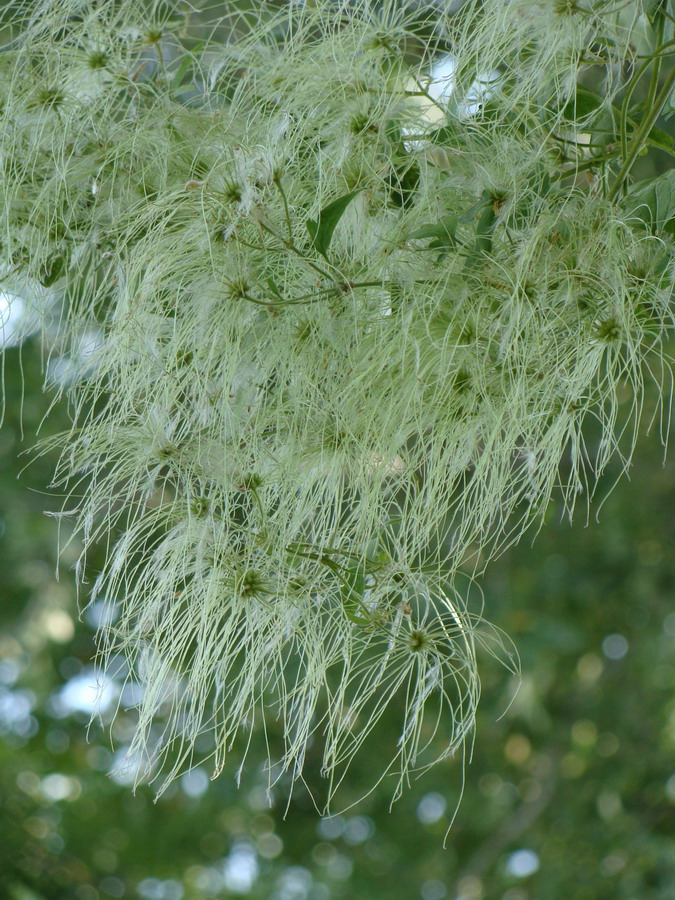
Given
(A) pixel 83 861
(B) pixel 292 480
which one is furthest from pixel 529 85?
(A) pixel 83 861

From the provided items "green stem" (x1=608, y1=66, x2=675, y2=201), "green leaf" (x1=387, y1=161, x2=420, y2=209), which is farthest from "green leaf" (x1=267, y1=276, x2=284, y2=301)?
"green stem" (x1=608, y1=66, x2=675, y2=201)

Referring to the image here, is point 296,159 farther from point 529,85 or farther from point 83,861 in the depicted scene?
point 83,861

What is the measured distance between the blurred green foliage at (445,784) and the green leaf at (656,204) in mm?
1526

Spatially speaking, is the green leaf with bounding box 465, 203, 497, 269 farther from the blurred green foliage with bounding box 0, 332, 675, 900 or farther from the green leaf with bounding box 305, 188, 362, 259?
the blurred green foliage with bounding box 0, 332, 675, 900

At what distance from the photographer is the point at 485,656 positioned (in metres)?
2.14

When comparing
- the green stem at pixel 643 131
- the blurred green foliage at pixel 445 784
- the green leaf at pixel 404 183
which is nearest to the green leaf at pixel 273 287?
the green leaf at pixel 404 183

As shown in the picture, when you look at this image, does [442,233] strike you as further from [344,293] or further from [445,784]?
[445,784]

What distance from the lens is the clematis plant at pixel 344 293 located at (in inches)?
23.5

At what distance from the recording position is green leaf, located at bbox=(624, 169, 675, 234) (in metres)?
0.62

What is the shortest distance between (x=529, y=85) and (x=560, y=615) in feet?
6.10

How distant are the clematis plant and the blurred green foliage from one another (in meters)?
1.49

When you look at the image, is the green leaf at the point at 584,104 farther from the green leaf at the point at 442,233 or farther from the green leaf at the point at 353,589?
the green leaf at the point at 353,589

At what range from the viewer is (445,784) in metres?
2.35

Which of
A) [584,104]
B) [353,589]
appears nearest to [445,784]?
[353,589]
